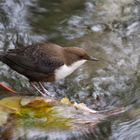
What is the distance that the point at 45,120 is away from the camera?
4926 millimetres

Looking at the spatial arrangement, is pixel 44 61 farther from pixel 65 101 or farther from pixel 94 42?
pixel 94 42

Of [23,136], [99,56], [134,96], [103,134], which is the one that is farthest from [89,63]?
[23,136]

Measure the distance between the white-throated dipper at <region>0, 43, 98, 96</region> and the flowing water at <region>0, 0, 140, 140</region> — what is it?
1.25 feet

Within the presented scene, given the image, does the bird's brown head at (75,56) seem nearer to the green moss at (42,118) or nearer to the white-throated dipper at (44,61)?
the white-throated dipper at (44,61)

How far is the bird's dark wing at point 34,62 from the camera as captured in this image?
218 inches

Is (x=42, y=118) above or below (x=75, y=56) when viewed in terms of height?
below

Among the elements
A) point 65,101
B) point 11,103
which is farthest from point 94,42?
point 11,103

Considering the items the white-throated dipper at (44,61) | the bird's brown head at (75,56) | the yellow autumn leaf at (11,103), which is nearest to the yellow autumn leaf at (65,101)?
the white-throated dipper at (44,61)

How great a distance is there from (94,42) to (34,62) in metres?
1.56

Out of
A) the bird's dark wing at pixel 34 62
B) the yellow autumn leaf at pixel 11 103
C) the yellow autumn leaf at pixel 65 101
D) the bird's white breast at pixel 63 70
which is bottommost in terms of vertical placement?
the yellow autumn leaf at pixel 65 101

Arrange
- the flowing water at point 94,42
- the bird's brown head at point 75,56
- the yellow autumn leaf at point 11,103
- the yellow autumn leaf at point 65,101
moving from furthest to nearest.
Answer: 1. the flowing water at point 94,42
2. the bird's brown head at point 75,56
3. the yellow autumn leaf at point 65,101
4. the yellow autumn leaf at point 11,103

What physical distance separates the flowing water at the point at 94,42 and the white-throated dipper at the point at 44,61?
381 mm

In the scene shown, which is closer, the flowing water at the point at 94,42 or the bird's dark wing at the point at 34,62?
the bird's dark wing at the point at 34,62

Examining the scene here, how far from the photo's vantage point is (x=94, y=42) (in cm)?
699
